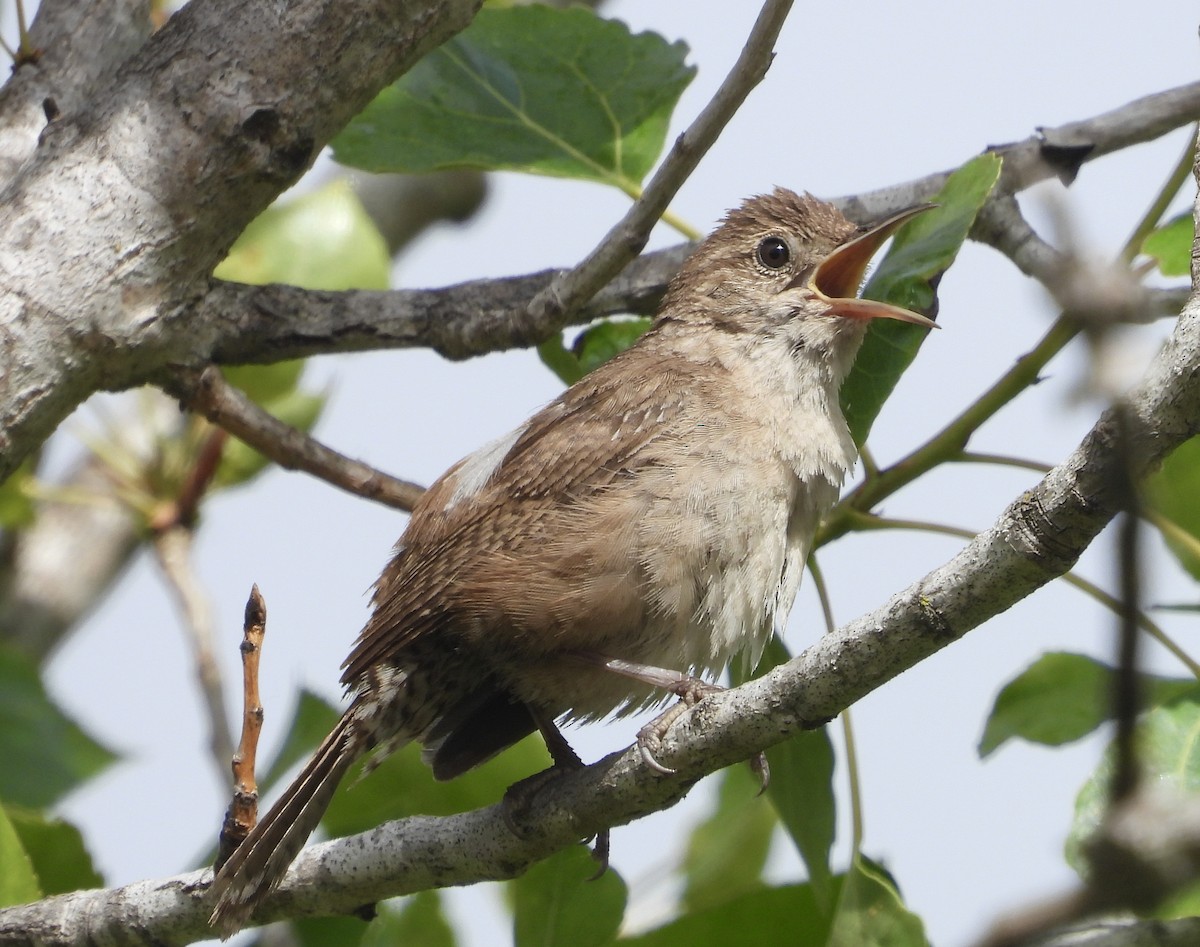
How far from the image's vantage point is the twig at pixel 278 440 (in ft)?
11.9

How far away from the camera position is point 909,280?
11.6 ft

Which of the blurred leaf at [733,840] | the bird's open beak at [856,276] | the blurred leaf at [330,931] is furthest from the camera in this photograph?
the blurred leaf at [733,840]

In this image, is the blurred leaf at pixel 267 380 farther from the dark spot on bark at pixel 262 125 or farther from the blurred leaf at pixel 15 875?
the blurred leaf at pixel 15 875

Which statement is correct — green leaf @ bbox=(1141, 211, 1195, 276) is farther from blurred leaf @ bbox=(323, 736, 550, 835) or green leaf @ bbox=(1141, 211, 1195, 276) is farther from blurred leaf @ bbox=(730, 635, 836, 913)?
blurred leaf @ bbox=(323, 736, 550, 835)

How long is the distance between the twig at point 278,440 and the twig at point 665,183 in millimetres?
820

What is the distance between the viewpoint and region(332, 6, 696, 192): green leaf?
4.25 m

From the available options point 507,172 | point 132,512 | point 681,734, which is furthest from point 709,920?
point 132,512

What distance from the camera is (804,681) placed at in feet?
7.46

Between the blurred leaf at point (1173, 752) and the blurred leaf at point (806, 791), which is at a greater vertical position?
the blurred leaf at point (806, 791)

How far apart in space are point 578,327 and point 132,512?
1.86m

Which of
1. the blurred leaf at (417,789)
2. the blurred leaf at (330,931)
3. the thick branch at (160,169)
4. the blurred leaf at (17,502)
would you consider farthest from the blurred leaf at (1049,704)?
the blurred leaf at (17,502)

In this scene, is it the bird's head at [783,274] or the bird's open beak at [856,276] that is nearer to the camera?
the bird's open beak at [856,276]

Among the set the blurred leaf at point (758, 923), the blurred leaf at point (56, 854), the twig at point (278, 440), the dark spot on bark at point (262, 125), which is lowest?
the blurred leaf at point (758, 923)

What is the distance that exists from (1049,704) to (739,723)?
1.54m
